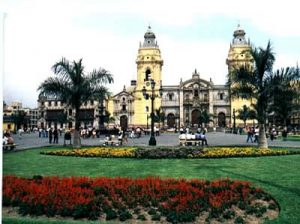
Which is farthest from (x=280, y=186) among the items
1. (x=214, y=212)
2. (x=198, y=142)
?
(x=198, y=142)

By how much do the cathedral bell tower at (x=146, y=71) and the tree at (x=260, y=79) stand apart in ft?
195

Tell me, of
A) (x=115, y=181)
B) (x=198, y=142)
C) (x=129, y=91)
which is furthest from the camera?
(x=129, y=91)

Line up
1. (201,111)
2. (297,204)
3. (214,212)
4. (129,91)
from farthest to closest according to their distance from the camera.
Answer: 1. (129,91)
2. (201,111)
3. (297,204)
4. (214,212)

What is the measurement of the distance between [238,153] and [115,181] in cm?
892

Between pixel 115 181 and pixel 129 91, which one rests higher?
pixel 129 91

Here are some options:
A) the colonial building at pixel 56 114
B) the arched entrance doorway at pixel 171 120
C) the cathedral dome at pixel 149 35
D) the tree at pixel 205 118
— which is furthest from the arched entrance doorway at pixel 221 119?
the colonial building at pixel 56 114

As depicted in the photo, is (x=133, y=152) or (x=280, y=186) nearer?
(x=280, y=186)

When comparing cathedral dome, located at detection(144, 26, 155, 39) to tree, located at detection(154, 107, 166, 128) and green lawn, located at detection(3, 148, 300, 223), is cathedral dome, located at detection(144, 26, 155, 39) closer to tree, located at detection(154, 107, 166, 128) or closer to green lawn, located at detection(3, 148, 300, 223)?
tree, located at detection(154, 107, 166, 128)

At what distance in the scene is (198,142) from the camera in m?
23.2

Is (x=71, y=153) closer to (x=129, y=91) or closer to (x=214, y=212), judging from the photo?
(x=214, y=212)

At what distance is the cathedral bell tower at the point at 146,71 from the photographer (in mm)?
81312

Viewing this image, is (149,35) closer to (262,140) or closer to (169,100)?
(169,100)

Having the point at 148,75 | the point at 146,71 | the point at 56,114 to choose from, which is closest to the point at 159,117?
the point at 148,75

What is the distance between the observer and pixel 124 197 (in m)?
7.29
